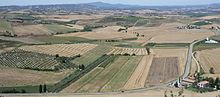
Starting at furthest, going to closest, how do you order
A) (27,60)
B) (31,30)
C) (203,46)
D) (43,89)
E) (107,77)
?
(31,30) → (203,46) → (27,60) → (107,77) → (43,89)

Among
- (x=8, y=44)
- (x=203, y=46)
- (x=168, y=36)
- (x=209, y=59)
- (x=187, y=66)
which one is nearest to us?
(x=187, y=66)

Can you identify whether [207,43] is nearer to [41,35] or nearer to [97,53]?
[97,53]

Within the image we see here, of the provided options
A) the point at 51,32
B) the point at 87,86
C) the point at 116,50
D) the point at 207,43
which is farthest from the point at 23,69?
the point at 51,32

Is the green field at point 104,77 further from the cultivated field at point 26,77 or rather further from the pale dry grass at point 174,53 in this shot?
the pale dry grass at point 174,53

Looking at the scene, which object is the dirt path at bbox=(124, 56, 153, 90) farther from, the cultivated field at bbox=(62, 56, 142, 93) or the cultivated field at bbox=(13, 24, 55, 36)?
the cultivated field at bbox=(13, 24, 55, 36)

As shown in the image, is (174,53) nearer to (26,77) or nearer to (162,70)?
(162,70)

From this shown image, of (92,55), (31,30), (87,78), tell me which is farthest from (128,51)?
(31,30)
